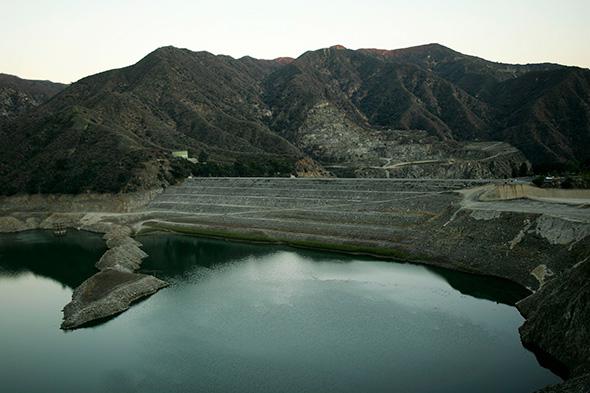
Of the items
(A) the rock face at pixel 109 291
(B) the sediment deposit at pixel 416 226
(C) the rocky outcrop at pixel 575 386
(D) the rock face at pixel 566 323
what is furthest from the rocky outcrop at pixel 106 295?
(C) the rocky outcrop at pixel 575 386

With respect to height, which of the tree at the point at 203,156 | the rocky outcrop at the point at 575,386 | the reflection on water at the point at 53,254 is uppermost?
the tree at the point at 203,156

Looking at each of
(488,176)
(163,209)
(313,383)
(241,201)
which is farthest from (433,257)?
(488,176)

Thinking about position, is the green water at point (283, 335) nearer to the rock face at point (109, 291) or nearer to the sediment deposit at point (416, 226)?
the rock face at point (109, 291)

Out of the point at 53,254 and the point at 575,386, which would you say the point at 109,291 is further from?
the point at 575,386

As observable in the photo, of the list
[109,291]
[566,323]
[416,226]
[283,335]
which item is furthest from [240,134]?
[566,323]

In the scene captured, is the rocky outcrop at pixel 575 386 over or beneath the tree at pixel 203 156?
beneath

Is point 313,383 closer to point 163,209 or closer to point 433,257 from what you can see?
point 433,257

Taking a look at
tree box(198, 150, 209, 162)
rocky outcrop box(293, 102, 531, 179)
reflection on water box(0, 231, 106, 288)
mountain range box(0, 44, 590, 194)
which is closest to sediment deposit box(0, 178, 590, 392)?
reflection on water box(0, 231, 106, 288)
